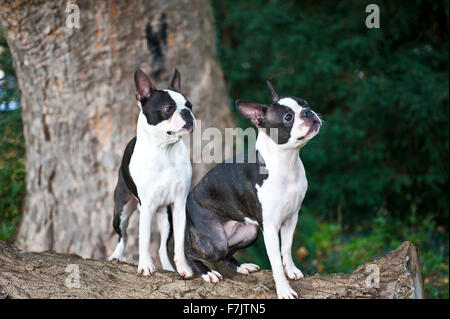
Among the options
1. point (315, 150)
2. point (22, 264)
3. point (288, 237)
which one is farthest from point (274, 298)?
point (315, 150)

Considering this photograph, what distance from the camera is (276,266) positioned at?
343 cm

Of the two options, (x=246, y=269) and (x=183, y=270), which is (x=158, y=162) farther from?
(x=246, y=269)

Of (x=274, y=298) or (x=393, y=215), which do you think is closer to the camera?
(x=274, y=298)

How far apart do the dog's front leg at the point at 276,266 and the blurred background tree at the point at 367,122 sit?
2.56m

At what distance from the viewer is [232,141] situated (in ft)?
19.5

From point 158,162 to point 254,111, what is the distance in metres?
0.78

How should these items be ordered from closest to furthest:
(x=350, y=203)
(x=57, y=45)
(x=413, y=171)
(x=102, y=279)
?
(x=102, y=279) < (x=57, y=45) < (x=413, y=171) < (x=350, y=203)

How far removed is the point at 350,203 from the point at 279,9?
3441 millimetres

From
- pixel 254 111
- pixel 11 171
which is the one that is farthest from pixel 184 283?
pixel 11 171

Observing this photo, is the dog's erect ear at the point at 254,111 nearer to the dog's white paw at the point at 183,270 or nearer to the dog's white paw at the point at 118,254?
the dog's white paw at the point at 183,270

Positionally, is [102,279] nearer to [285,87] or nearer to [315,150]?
[315,150]

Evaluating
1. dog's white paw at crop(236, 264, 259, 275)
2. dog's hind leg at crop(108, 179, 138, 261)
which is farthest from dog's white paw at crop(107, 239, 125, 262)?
dog's white paw at crop(236, 264, 259, 275)

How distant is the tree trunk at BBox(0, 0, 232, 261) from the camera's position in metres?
5.16

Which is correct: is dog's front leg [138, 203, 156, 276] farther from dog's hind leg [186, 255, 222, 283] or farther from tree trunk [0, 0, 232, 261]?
tree trunk [0, 0, 232, 261]
